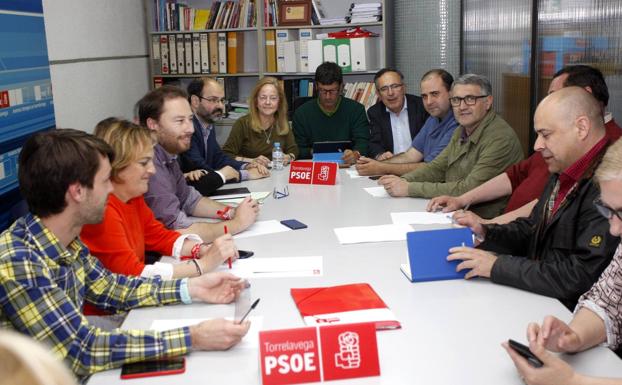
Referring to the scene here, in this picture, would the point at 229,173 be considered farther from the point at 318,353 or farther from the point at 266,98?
the point at 318,353

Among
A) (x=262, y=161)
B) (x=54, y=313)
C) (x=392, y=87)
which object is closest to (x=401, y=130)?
(x=392, y=87)

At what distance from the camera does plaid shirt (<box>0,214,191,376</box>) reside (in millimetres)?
1482

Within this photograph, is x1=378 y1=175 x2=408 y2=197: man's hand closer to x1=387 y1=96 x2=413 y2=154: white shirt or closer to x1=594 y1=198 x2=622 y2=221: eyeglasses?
x1=387 y1=96 x2=413 y2=154: white shirt

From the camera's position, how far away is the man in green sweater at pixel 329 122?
196 inches

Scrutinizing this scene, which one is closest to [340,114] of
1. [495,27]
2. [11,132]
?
[495,27]

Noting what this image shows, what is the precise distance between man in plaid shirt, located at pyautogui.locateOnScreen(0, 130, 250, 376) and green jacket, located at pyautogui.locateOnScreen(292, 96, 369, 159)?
3.15 meters

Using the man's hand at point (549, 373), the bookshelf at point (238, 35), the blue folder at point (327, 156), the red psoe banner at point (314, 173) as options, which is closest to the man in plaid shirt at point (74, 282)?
the man's hand at point (549, 373)

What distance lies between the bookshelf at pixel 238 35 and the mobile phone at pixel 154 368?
174 inches

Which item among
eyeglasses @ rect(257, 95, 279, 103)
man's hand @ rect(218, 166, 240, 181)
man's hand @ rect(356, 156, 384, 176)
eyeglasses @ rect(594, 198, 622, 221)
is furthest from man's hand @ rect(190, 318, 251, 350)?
eyeglasses @ rect(257, 95, 279, 103)

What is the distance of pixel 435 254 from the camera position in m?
2.07

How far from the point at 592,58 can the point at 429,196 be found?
111cm

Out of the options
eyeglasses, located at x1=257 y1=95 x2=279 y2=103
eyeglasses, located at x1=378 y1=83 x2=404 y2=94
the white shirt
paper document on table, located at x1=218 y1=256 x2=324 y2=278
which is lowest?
paper document on table, located at x1=218 y1=256 x2=324 y2=278

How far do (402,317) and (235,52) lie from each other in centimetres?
463

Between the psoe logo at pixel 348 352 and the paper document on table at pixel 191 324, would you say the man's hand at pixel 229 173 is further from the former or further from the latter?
the psoe logo at pixel 348 352
